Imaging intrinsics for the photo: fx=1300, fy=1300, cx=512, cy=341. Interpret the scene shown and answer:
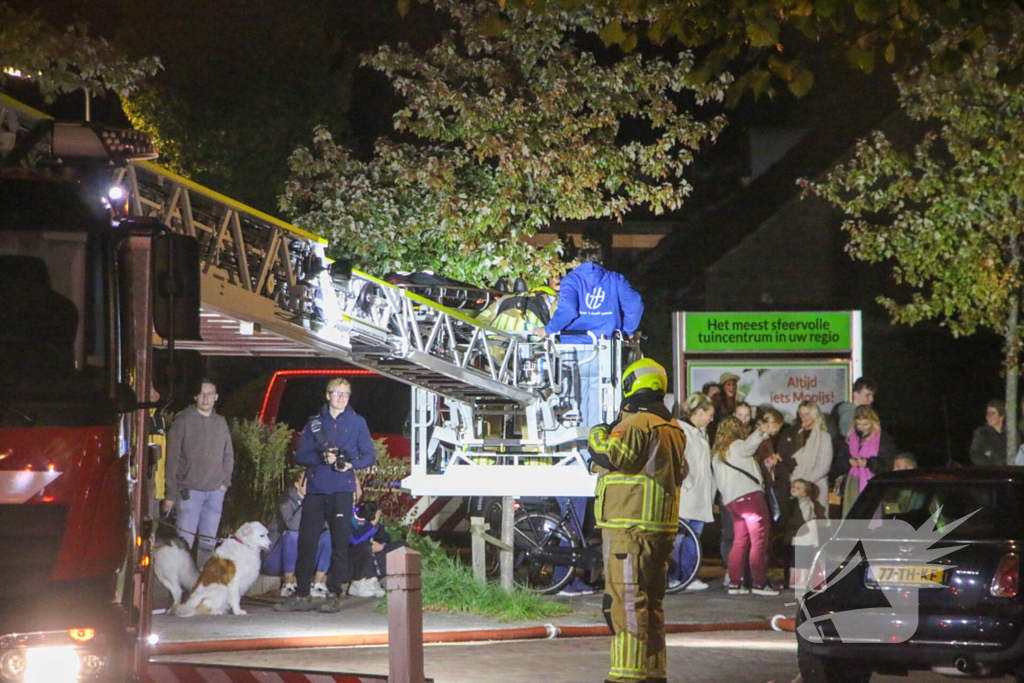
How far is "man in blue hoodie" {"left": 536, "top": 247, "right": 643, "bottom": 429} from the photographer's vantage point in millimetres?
11953

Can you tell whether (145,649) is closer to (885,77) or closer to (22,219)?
(22,219)

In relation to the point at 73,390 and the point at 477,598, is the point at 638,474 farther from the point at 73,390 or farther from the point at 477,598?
the point at 477,598

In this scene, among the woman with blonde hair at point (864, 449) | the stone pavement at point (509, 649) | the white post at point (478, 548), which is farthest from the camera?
the woman with blonde hair at point (864, 449)

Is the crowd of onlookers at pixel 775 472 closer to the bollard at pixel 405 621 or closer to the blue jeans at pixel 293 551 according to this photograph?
the blue jeans at pixel 293 551

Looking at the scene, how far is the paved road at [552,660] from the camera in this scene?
28.7ft

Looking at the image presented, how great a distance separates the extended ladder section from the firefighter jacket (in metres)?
4.10

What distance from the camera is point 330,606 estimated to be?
11.3 meters

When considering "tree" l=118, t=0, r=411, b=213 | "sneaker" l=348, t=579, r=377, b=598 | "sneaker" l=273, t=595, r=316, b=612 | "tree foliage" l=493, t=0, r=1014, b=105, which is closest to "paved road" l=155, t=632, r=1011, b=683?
"sneaker" l=273, t=595, r=316, b=612

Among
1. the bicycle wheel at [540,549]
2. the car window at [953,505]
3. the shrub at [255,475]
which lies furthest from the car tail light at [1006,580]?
the shrub at [255,475]

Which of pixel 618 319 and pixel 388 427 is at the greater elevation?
pixel 618 319

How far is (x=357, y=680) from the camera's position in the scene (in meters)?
6.16

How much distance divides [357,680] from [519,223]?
8.48m

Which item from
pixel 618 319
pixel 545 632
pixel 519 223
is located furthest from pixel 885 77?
pixel 545 632

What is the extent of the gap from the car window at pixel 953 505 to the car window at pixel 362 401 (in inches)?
291
